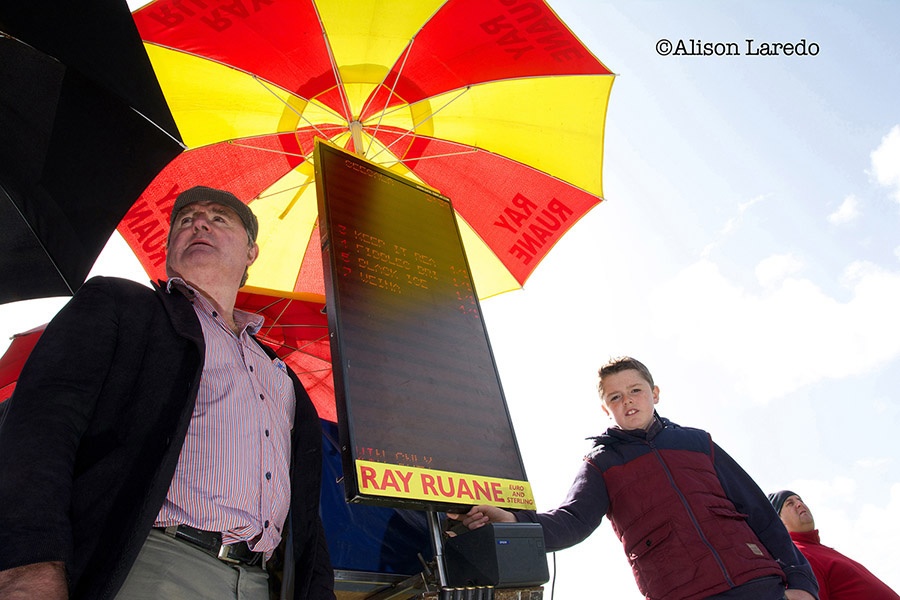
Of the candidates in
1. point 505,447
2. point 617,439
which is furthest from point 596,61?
point 505,447

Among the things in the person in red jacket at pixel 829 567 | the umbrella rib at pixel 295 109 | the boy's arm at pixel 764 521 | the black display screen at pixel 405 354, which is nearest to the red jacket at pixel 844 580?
the person in red jacket at pixel 829 567

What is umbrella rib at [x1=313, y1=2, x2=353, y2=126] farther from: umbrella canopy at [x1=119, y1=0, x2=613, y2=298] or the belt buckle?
the belt buckle

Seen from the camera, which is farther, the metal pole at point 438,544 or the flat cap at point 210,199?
the flat cap at point 210,199

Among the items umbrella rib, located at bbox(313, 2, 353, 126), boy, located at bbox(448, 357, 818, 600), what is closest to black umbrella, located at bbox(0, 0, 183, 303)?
boy, located at bbox(448, 357, 818, 600)

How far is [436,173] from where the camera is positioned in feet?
16.9

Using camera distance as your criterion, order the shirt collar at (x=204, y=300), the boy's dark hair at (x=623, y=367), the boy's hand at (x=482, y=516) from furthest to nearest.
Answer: the boy's dark hair at (x=623, y=367), the boy's hand at (x=482, y=516), the shirt collar at (x=204, y=300)

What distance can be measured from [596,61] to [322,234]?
2777mm

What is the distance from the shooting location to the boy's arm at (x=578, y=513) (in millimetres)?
2936

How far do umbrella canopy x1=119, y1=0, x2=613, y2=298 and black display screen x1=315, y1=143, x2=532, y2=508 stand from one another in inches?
51.8

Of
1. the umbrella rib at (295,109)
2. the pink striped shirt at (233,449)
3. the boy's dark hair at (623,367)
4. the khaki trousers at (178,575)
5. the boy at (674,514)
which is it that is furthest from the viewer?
the umbrella rib at (295,109)

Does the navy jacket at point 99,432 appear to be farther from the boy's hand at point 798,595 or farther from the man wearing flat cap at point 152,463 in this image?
the boy's hand at point 798,595

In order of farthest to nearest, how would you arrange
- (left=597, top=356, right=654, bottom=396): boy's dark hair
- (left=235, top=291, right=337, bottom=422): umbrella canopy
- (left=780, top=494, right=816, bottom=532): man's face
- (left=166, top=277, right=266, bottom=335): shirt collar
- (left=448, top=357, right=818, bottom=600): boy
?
(left=235, top=291, right=337, bottom=422): umbrella canopy → (left=780, top=494, right=816, bottom=532): man's face → (left=597, top=356, right=654, bottom=396): boy's dark hair → (left=448, top=357, right=818, bottom=600): boy → (left=166, top=277, right=266, bottom=335): shirt collar

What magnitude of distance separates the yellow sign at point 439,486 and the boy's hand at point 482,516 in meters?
0.04

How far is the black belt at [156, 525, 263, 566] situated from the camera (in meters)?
1.61
